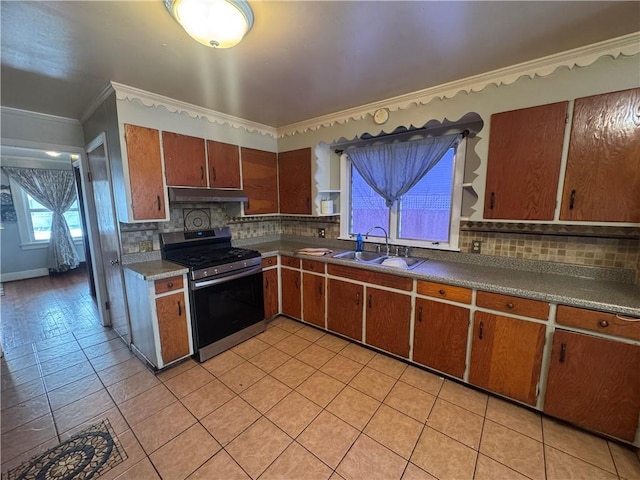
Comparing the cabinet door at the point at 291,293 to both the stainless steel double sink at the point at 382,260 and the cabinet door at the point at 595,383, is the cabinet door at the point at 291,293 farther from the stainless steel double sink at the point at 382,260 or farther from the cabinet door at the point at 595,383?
the cabinet door at the point at 595,383

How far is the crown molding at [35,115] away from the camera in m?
2.29

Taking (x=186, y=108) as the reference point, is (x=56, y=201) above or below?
below

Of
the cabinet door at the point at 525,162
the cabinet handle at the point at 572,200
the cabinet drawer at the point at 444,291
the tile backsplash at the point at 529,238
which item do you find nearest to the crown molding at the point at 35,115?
the tile backsplash at the point at 529,238

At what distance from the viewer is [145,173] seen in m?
2.22

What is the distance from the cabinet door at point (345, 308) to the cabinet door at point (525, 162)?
4.41ft

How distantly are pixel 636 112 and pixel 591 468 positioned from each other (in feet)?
6.64

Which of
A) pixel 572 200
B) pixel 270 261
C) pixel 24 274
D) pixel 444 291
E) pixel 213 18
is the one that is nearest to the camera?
pixel 213 18

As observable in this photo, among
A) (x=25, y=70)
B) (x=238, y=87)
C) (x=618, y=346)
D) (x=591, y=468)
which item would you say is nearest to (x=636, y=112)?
(x=618, y=346)

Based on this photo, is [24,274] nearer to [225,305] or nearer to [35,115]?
[35,115]

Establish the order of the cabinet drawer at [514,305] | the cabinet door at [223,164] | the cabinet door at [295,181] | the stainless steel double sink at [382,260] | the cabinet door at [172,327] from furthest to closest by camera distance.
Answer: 1. the cabinet door at [295,181]
2. the cabinet door at [223,164]
3. the stainless steel double sink at [382,260]
4. the cabinet door at [172,327]
5. the cabinet drawer at [514,305]

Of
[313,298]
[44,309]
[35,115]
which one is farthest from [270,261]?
[44,309]

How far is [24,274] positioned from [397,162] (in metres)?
7.01

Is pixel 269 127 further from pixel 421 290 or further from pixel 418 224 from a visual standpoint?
pixel 421 290

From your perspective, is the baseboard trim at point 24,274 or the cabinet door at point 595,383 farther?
the baseboard trim at point 24,274
